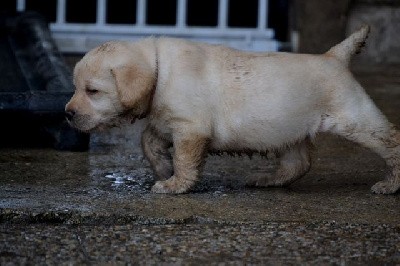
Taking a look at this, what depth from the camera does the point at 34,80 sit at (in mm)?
7391

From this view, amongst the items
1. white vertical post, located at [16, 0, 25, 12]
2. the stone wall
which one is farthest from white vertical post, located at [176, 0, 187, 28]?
white vertical post, located at [16, 0, 25, 12]

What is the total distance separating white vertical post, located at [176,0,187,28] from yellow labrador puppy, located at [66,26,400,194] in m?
4.97

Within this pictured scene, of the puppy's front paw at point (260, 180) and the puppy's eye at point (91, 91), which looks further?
the puppy's front paw at point (260, 180)

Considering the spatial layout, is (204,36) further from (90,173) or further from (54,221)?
(54,221)

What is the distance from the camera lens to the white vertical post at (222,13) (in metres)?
10.2

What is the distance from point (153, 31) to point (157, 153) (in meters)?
Result: 4.97

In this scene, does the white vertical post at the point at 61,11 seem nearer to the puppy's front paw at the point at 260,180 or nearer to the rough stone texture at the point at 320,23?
the rough stone texture at the point at 320,23

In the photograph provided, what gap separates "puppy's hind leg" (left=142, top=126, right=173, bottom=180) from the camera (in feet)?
17.4

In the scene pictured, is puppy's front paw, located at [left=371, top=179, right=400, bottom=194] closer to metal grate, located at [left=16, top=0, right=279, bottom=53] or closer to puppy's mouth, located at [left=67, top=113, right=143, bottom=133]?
puppy's mouth, located at [left=67, top=113, right=143, bottom=133]

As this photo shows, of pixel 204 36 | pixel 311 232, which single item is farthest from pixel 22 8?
pixel 311 232

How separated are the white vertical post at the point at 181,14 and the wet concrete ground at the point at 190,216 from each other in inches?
167

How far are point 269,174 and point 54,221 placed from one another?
1389 millimetres

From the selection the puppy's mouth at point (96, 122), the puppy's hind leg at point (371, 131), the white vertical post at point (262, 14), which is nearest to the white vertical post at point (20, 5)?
the white vertical post at point (262, 14)

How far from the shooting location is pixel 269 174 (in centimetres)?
551
